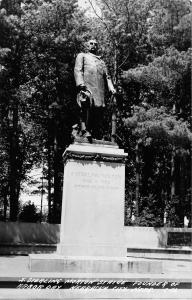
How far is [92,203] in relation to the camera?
426 inches

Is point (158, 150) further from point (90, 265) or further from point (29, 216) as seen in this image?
point (90, 265)

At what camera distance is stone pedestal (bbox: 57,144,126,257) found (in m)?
10.6

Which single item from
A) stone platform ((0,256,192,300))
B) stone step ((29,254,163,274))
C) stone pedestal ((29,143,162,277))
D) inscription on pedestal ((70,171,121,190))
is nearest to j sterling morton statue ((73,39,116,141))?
stone pedestal ((29,143,162,277))

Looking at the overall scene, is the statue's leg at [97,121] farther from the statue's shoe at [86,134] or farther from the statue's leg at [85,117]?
the statue's shoe at [86,134]

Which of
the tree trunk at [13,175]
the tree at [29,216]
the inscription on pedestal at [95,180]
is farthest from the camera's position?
the tree trunk at [13,175]

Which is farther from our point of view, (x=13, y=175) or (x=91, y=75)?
(x=13, y=175)

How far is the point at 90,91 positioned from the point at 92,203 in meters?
3.08

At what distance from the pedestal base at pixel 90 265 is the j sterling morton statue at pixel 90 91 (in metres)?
3.29

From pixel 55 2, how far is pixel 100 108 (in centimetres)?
1586

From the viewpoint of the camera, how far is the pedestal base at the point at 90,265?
30.9 ft

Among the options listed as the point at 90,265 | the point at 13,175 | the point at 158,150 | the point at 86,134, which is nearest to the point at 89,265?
the point at 90,265

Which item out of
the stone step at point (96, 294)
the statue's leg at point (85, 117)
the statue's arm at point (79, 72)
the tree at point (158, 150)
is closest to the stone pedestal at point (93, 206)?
the statue's leg at point (85, 117)

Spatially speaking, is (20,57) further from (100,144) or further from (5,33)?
(100,144)

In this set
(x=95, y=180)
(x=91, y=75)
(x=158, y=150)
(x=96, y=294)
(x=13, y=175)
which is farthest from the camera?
(x=158, y=150)
